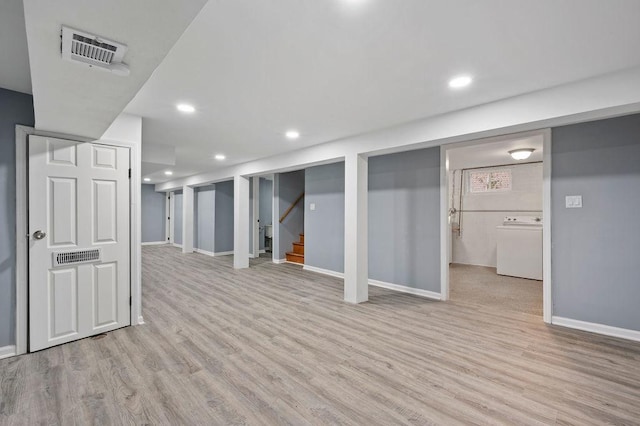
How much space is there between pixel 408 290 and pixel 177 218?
9254mm

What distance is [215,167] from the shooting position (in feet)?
24.5

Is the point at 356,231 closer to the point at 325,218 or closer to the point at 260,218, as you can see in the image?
the point at 325,218

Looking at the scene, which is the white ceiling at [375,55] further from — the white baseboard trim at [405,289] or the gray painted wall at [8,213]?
the white baseboard trim at [405,289]

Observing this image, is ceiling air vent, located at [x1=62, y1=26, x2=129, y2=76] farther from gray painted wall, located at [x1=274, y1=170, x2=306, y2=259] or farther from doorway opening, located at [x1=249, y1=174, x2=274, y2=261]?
doorway opening, located at [x1=249, y1=174, x2=274, y2=261]

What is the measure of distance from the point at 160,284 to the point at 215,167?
10.8ft

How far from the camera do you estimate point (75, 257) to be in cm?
291

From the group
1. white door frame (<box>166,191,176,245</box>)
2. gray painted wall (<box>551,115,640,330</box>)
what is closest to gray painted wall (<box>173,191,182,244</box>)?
white door frame (<box>166,191,176,245</box>)

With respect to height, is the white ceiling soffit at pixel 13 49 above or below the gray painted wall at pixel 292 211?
above

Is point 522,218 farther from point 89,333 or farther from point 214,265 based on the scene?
point 89,333

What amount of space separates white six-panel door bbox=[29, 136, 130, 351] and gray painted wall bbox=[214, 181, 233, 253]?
5.52 metres

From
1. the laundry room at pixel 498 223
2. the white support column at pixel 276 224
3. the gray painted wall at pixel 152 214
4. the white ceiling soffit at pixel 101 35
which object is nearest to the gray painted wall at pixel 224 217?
the white support column at pixel 276 224

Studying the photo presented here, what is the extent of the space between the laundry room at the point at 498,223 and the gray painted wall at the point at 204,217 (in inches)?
262

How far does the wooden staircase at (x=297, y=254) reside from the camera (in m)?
7.27

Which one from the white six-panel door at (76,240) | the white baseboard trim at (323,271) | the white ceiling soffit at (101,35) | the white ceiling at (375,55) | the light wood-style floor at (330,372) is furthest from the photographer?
the white baseboard trim at (323,271)
